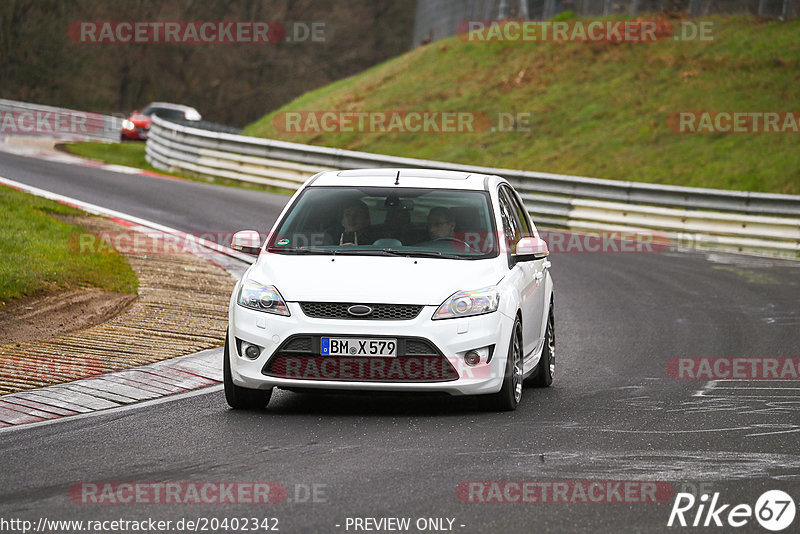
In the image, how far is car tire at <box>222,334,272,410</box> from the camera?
841 centimetres

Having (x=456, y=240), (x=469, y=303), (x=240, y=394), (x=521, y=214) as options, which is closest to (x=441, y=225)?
(x=456, y=240)

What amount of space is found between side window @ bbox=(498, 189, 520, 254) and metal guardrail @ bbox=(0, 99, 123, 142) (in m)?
30.8

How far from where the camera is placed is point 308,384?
8188 millimetres

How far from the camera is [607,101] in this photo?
32.8 metres

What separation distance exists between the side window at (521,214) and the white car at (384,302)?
38.9 inches

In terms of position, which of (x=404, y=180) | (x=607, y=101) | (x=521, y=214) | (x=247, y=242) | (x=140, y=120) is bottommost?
(x=247, y=242)

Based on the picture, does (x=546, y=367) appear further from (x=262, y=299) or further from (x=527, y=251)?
(x=262, y=299)

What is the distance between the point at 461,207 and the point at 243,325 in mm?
1963

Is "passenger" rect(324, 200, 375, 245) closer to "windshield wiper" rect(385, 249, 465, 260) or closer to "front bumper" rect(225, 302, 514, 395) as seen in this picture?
"windshield wiper" rect(385, 249, 465, 260)

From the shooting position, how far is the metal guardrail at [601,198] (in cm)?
2206

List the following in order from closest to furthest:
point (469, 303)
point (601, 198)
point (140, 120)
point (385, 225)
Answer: point (469, 303), point (385, 225), point (601, 198), point (140, 120)

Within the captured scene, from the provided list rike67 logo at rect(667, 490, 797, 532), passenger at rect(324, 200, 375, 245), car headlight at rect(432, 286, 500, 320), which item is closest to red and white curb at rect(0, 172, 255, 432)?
passenger at rect(324, 200, 375, 245)

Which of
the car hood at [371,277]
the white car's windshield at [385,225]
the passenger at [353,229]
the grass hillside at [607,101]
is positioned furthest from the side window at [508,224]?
the grass hillside at [607,101]

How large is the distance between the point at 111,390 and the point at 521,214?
369 cm
